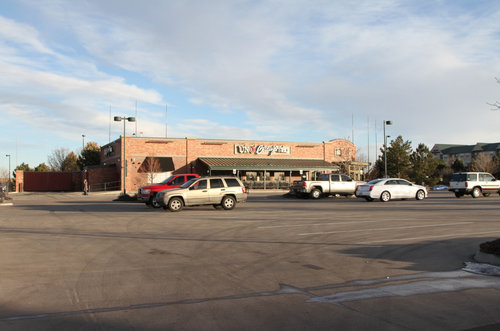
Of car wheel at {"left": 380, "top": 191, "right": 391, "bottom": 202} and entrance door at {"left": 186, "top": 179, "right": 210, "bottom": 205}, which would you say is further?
car wheel at {"left": 380, "top": 191, "right": 391, "bottom": 202}

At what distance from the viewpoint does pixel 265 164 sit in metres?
49.6

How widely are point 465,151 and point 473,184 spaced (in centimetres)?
7670

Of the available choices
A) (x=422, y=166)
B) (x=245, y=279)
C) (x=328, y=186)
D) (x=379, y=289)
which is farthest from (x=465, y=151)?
(x=245, y=279)

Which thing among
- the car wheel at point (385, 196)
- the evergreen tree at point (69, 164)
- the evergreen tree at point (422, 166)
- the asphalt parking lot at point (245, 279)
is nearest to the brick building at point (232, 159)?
the evergreen tree at point (422, 166)

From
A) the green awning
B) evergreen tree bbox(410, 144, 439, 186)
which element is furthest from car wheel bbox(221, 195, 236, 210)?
evergreen tree bbox(410, 144, 439, 186)

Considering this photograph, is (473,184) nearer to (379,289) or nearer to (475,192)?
(475,192)

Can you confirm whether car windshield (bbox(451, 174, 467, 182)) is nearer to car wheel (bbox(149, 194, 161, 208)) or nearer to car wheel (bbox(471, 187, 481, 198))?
car wheel (bbox(471, 187, 481, 198))

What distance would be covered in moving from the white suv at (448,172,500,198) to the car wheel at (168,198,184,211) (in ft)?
68.7

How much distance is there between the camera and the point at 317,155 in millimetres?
55375

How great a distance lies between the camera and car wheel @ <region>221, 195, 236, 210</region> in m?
20.4

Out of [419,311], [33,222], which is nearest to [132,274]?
[419,311]

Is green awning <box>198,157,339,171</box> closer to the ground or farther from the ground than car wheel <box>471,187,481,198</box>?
farther from the ground

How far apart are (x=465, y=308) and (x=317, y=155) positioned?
50.4 meters

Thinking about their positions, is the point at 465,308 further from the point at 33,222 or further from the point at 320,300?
the point at 33,222
